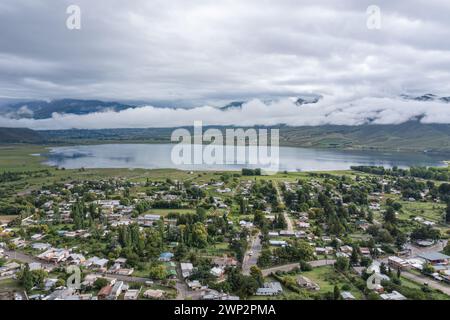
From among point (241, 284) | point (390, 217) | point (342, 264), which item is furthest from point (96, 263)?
point (390, 217)

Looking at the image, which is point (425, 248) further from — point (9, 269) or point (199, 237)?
point (9, 269)

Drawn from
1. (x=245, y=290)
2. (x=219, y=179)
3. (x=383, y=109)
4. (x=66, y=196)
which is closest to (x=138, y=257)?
(x=245, y=290)

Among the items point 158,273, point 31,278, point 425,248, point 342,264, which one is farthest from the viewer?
point 425,248

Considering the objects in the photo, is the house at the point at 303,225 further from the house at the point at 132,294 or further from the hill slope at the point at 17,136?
the hill slope at the point at 17,136

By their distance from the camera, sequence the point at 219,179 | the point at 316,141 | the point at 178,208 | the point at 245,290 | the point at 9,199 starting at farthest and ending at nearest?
the point at 316,141, the point at 219,179, the point at 9,199, the point at 178,208, the point at 245,290

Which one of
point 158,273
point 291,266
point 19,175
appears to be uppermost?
point 19,175

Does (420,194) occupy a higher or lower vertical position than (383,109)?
lower

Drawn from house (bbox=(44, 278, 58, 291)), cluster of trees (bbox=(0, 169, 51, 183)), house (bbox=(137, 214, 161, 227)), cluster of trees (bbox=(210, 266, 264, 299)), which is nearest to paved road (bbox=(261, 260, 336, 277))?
cluster of trees (bbox=(210, 266, 264, 299))

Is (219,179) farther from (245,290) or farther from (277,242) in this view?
(245,290)
